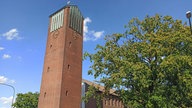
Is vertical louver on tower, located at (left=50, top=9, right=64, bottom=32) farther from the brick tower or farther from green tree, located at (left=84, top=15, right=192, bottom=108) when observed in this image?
green tree, located at (left=84, top=15, right=192, bottom=108)

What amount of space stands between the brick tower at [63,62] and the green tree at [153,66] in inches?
376

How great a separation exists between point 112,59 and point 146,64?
3537 mm

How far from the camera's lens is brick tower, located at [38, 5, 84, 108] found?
3133 centimetres

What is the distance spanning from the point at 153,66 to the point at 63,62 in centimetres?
1569

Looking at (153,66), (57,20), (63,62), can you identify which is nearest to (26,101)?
(57,20)

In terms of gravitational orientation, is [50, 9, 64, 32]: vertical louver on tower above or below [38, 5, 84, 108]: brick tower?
above

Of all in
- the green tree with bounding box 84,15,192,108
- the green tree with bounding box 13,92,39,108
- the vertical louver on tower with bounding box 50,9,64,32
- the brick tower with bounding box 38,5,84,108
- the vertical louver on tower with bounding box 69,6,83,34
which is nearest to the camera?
the green tree with bounding box 84,15,192,108

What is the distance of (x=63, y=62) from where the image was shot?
32344 millimetres

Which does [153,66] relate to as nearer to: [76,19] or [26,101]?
[76,19]

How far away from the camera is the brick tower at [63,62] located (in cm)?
3133

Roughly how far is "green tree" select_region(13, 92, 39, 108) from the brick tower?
962 inches

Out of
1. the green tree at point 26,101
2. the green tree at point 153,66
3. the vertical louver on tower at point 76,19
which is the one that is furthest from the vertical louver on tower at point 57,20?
the green tree at point 26,101

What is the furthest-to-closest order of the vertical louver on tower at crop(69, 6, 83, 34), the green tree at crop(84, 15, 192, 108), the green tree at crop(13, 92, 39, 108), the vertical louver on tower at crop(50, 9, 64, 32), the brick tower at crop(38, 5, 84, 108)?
the green tree at crop(13, 92, 39, 108) < the vertical louver on tower at crop(69, 6, 83, 34) < the vertical louver on tower at crop(50, 9, 64, 32) < the brick tower at crop(38, 5, 84, 108) < the green tree at crop(84, 15, 192, 108)

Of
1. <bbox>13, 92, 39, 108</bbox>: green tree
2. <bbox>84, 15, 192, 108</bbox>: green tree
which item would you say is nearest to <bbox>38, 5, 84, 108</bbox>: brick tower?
<bbox>84, 15, 192, 108</bbox>: green tree
